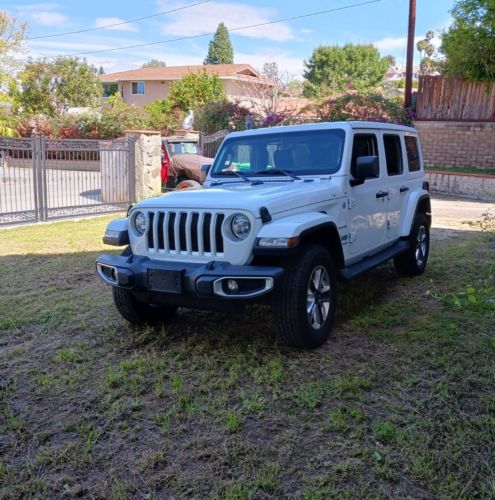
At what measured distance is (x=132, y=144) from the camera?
487 inches

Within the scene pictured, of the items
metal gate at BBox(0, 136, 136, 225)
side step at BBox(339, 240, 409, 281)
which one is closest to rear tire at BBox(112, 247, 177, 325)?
side step at BBox(339, 240, 409, 281)

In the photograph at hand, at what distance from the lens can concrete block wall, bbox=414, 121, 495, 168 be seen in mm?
18594

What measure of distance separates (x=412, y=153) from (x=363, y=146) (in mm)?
1624

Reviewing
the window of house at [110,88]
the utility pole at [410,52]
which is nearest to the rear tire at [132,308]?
the utility pole at [410,52]

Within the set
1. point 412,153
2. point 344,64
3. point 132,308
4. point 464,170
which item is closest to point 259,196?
point 132,308

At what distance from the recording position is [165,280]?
4016 millimetres

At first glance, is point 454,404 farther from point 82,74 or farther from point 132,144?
point 82,74

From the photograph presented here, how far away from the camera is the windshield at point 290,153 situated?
16.5 feet

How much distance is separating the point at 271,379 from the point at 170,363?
0.81 meters

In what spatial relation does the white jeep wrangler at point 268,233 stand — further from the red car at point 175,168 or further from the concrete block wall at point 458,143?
the concrete block wall at point 458,143

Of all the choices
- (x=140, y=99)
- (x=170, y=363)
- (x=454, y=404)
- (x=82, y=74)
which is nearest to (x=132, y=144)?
(x=170, y=363)

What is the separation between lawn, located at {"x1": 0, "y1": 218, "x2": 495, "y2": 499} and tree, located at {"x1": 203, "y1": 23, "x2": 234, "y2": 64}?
89.0 metres

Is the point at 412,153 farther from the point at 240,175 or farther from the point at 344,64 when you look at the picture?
the point at 344,64

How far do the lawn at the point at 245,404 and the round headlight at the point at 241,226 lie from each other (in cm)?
96
